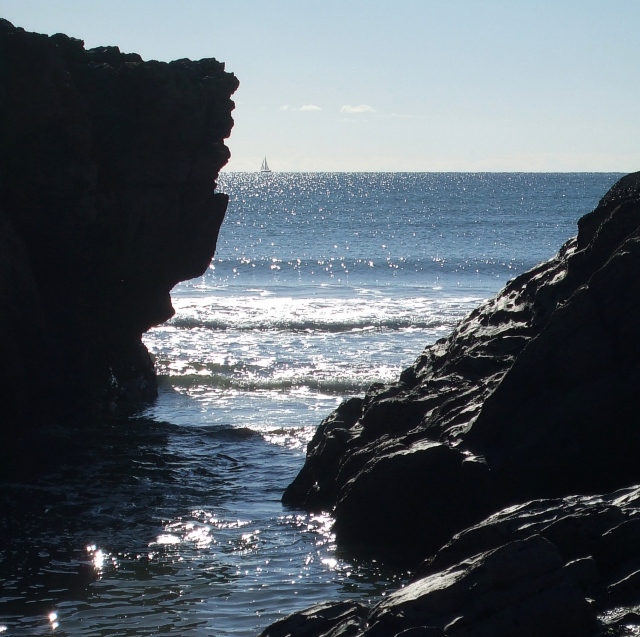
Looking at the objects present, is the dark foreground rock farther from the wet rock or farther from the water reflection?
the water reflection

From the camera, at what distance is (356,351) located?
2980 cm

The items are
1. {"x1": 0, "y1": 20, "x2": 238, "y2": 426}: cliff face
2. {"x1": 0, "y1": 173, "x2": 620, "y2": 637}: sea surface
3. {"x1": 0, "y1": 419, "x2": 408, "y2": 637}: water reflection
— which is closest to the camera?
{"x1": 0, "y1": 419, "x2": 408, "y2": 637}: water reflection

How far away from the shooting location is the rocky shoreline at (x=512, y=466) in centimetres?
737

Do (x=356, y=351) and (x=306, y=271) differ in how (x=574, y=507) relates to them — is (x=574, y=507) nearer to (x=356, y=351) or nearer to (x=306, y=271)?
(x=356, y=351)

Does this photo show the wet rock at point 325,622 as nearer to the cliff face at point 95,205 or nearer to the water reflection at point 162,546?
the water reflection at point 162,546

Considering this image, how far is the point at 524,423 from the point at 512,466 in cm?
60

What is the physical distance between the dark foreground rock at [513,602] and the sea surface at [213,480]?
7.41 ft

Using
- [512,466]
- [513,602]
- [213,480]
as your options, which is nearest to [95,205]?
[213,480]

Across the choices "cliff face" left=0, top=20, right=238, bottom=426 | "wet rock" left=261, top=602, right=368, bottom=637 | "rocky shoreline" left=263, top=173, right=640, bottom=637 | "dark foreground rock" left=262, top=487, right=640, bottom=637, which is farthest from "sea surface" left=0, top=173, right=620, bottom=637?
"dark foreground rock" left=262, top=487, right=640, bottom=637

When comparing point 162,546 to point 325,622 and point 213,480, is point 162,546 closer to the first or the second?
point 213,480

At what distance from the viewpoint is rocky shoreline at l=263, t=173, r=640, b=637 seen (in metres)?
7.37

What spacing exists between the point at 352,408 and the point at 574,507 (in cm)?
726

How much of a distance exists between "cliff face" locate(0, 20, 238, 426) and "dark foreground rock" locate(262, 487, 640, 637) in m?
11.2

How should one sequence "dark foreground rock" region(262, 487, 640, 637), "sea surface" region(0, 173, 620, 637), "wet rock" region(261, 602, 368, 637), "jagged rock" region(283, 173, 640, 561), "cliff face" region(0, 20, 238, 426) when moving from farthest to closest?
"cliff face" region(0, 20, 238, 426) < "jagged rock" region(283, 173, 640, 561) < "sea surface" region(0, 173, 620, 637) < "wet rock" region(261, 602, 368, 637) < "dark foreground rock" region(262, 487, 640, 637)
